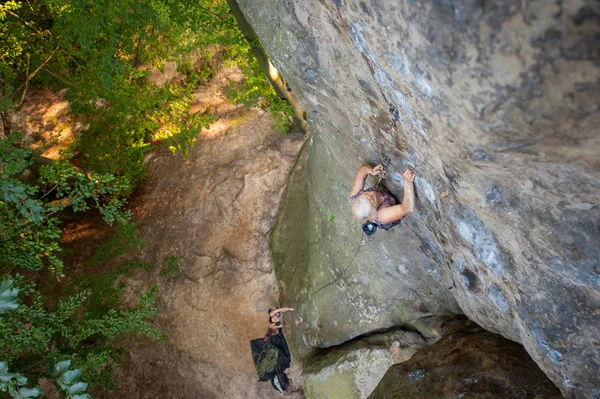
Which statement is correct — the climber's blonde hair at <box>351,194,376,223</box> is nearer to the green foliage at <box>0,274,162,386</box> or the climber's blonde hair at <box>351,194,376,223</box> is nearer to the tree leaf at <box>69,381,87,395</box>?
the tree leaf at <box>69,381,87,395</box>

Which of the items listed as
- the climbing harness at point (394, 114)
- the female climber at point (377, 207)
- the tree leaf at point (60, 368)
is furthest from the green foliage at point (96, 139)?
the climbing harness at point (394, 114)

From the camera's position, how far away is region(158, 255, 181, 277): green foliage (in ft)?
29.7

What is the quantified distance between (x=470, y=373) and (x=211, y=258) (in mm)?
5764

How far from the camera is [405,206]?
444 cm

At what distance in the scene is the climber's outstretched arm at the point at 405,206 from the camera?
429 centimetres

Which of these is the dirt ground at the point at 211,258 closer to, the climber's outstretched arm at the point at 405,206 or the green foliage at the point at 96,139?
the green foliage at the point at 96,139

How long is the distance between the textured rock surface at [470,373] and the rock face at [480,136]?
0.25 m

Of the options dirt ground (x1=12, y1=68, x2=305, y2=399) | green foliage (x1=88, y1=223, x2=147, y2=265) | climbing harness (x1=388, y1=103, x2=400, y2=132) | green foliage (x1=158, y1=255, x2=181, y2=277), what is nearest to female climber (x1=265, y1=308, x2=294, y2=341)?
dirt ground (x1=12, y1=68, x2=305, y2=399)

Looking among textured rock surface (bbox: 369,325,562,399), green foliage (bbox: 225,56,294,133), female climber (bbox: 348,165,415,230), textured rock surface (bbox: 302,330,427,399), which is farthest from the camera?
green foliage (bbox: 225,56,294,133)

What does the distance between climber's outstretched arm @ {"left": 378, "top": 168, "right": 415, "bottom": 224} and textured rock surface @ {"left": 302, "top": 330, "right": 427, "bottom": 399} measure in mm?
2484

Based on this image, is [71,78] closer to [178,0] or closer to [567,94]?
[178,0]

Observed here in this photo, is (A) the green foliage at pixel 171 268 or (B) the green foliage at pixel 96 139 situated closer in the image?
(B) the green foliage at pixel 96 139

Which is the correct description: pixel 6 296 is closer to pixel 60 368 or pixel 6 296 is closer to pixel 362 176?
pixel 60 368

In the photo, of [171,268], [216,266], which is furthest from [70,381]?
[171,268]
